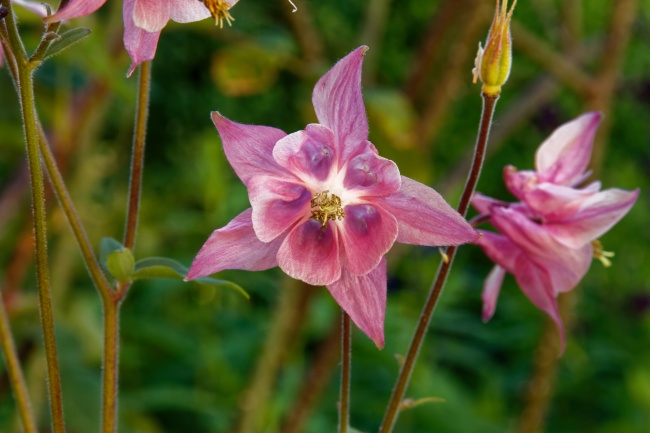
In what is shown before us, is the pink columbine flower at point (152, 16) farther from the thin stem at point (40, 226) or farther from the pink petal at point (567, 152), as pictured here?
the pink petal at point (567, 152)

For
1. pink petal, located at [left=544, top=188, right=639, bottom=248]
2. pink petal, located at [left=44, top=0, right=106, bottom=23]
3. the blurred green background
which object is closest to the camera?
pink petal, located at [left=44, top=0, right=106, bottom=23]

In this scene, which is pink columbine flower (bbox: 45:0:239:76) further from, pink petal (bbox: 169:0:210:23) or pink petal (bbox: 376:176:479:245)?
pink petal (bbox: 376:176:479:245)

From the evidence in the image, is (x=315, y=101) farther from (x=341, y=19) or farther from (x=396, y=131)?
(x=341, y=19)

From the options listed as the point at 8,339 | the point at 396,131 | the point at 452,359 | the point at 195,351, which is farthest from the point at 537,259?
the point at 452,359

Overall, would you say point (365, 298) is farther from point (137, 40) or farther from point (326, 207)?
point (137, 40)

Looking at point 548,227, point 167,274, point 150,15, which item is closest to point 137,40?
point 150,15

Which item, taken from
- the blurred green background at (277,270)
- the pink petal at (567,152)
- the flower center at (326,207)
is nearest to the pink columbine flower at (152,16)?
the flower center at (326,207)

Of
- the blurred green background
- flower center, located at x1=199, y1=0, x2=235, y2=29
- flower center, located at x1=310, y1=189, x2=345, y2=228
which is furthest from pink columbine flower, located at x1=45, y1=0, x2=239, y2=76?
the blurred green background
